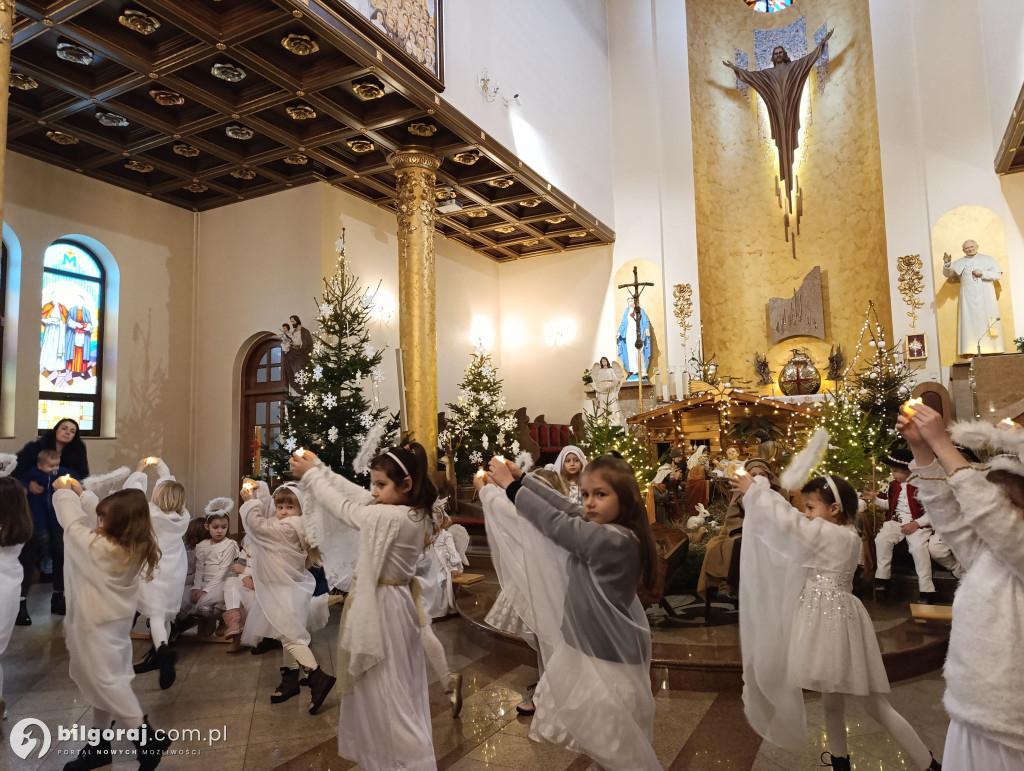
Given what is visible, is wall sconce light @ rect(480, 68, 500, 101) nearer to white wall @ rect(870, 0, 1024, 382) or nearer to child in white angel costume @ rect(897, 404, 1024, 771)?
white wall @ rect(870, 0, 1024, 382)

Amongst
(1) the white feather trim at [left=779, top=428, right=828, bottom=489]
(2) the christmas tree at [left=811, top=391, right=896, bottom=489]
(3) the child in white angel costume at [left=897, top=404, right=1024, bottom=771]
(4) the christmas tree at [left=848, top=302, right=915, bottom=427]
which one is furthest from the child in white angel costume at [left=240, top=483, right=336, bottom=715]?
(4) the christmas tree at [left=848, top=302, right=915, bottom=427]

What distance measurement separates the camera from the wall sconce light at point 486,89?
32.6ft

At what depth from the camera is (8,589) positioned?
4.00 meters

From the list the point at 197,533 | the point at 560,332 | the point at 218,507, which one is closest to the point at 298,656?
the point at 218,507

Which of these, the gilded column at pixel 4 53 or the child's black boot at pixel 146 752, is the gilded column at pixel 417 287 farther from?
the child's black boot at pixel 146 752

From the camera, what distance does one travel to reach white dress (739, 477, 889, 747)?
3.23 m

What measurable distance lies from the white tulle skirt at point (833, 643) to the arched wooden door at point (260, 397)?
906cm

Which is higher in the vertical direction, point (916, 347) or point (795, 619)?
point (916, 347)

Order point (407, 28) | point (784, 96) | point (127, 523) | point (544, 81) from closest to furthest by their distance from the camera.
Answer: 1. point (127, 523)
2. point (407, 28)
3. point (544, 81)
4. point (784, 96)

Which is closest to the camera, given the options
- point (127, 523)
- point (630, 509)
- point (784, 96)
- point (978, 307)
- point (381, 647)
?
point (630, 509)

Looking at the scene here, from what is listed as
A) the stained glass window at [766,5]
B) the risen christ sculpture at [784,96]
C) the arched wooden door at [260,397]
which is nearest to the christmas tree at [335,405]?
the arched wooden door at [260,397]

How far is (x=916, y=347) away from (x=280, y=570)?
11668 millimetres

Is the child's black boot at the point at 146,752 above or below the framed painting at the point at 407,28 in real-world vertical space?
below

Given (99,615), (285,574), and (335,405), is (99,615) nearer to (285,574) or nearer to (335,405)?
(285,574)
